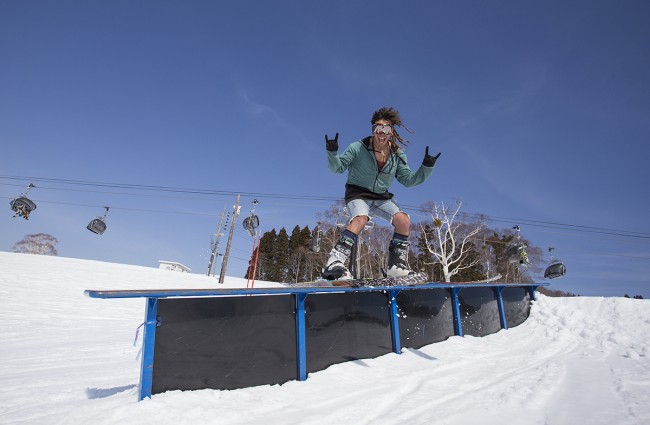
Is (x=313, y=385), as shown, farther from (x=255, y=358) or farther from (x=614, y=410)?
(x=614, y=410)

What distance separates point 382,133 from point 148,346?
3.21 meters

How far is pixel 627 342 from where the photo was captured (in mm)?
4645

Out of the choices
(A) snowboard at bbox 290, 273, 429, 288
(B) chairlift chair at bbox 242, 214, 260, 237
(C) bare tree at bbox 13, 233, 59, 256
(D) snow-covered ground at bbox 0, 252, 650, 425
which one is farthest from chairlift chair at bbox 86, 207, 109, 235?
(C) bare tree at bbox 13, 233, 59, 256

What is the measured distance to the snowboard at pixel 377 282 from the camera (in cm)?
360

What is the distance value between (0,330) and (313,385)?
5.84 metres

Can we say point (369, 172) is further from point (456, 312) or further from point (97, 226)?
point (97, 226)

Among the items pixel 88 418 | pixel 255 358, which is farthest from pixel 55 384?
pixel 255 358

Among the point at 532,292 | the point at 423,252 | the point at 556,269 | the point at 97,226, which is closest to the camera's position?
the point at 532,292

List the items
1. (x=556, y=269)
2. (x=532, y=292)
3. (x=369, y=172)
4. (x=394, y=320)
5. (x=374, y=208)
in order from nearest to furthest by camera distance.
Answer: (x=369, y=172) < (x=374, y=208) < (x=394, y=320) < (x=532, y=292) < (x=556, y=269)

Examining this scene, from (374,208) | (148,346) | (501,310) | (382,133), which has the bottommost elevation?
(501,310)

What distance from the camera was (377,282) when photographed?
3.94 metres

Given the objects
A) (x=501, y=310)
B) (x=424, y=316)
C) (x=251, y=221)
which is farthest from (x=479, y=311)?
(x=251, y=221)

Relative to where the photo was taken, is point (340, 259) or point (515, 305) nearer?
point (340, 259)

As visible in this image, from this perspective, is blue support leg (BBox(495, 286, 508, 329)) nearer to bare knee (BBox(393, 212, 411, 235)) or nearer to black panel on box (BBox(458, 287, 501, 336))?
black panel on box (BBox(458, 287, 501, 336))
